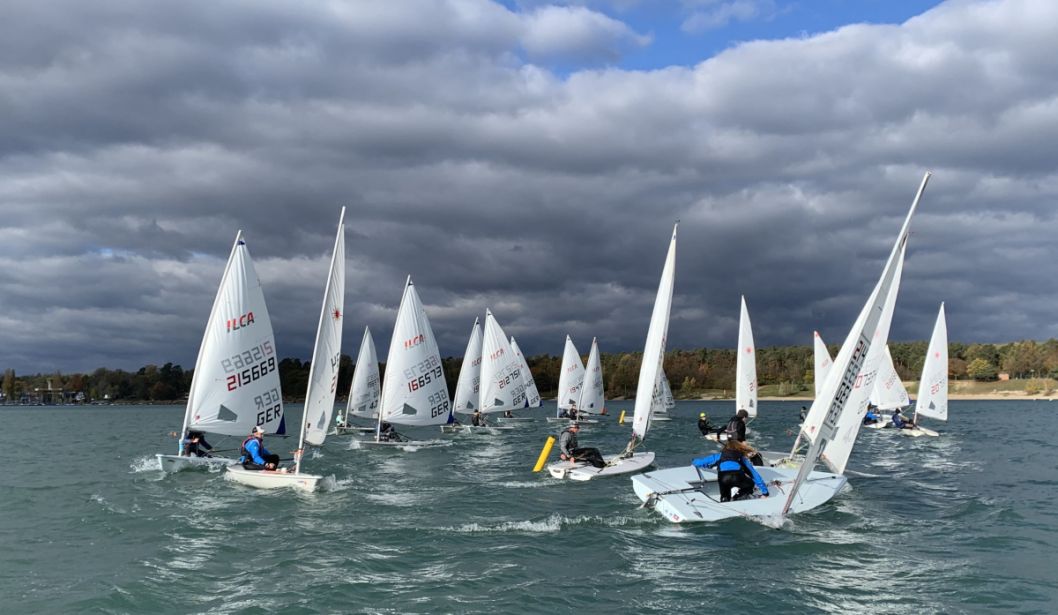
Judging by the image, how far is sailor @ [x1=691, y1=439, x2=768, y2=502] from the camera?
1580 cm

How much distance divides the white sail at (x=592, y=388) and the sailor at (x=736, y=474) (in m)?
37.4

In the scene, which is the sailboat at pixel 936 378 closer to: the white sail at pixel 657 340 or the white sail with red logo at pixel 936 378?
the white sail with red logo at pixel 936 378

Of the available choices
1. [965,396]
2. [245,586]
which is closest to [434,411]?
[245,586]

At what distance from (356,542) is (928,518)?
12.3 metres

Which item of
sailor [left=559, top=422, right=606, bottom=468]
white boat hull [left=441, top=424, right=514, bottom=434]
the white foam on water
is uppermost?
sailor [left=559, top=422, right=606, bottom=468]

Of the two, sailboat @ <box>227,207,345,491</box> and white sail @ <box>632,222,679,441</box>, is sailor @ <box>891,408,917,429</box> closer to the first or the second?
white sail @ <box>632,222,679,441</box>

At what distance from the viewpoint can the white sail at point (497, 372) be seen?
1774 inches

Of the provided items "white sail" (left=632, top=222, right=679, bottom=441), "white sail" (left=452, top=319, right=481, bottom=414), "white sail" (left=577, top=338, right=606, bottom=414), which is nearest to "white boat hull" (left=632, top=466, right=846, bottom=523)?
"white sail" (left=632, top=222, right=679, bottom=441)

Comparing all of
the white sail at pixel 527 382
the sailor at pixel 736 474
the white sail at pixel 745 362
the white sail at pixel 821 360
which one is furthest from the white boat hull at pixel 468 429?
the sailor at pixel 736 474

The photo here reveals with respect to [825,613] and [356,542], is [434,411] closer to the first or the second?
[356,542]

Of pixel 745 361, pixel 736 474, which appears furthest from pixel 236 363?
pixel 745 361

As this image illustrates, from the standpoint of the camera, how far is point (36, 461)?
33594 millimetres

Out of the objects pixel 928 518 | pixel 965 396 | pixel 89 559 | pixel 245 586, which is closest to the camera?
pixel 245 586

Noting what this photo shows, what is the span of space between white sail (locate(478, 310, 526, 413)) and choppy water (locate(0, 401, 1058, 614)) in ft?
68.5
